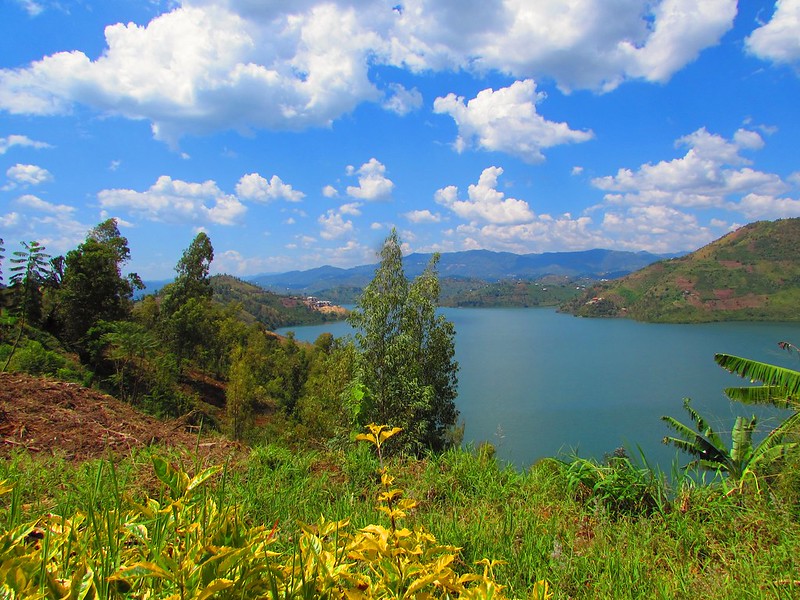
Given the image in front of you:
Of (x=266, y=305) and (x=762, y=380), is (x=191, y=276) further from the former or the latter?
(x=266, y=305)

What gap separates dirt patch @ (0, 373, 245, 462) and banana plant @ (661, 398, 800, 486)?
402 centimetres

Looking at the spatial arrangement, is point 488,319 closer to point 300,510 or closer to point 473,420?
point 473,420

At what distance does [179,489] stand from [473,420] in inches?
1539

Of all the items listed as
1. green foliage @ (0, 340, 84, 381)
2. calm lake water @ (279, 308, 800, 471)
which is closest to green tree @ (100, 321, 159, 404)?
green foliage @ (0, 340, 84, 381)

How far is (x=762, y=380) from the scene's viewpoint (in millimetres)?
7730

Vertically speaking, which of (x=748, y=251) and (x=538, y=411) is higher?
(x=748, y=251)

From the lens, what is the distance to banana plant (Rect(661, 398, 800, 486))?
393cm

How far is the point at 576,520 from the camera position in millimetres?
2805

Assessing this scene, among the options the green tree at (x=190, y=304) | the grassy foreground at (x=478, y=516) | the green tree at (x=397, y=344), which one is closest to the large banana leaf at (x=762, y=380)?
the grassy foreground at (x=478, y=516)

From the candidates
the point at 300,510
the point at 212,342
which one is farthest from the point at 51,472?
the point at 212,342

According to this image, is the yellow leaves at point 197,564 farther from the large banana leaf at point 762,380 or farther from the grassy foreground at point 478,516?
the large banana leaf at point 762,380

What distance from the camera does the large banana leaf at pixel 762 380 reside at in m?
7.36

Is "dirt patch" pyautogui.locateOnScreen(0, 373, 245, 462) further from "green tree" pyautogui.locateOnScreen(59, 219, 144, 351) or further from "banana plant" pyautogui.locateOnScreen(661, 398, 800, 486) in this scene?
"green tree" pyautogui.locateOnScreen(59, 219, 144, 351)

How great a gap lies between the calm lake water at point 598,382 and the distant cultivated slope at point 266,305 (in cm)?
941
